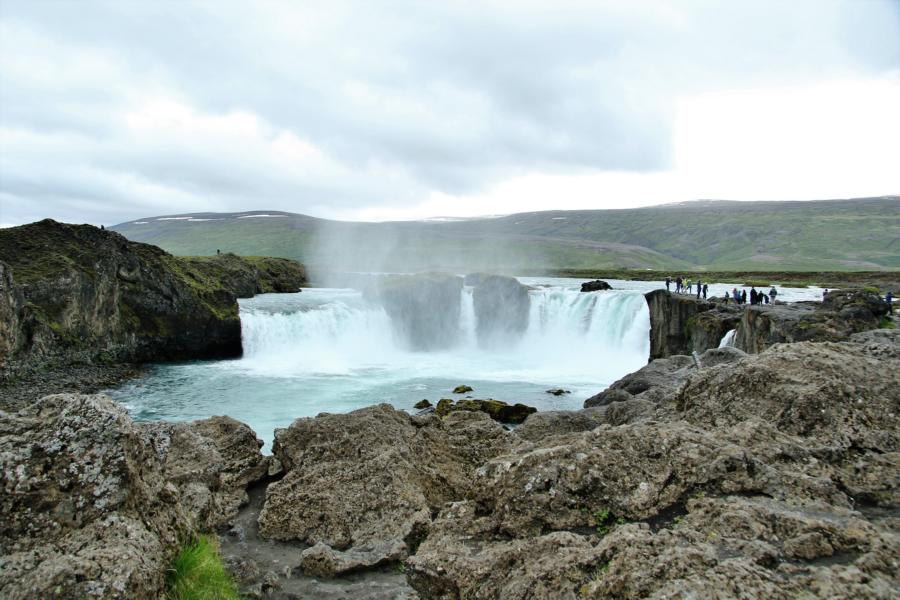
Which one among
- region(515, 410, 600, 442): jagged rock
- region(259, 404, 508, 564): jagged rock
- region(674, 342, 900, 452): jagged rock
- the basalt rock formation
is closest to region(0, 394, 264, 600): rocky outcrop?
region(259, 404, 508, 564): jagged rock

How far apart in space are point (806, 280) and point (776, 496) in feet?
392

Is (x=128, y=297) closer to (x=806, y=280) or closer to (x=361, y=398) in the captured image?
(x=361, y=398)

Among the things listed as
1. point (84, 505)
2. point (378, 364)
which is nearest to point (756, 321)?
Result: point (84, 505)

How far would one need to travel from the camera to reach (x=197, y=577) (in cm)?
495

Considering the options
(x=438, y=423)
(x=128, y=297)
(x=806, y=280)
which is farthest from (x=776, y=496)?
(x=806, y=280)

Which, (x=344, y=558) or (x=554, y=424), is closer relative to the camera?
(x=344, y=558)

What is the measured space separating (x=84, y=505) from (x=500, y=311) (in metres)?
51.1

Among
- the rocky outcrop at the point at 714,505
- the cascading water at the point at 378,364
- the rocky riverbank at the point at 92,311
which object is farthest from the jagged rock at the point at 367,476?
the rocky riverbank at the point at 92,311

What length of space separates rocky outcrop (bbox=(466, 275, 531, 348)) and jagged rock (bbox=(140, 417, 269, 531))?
4357 centimetres

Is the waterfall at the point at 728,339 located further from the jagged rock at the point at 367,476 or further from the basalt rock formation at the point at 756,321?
the jagged rock at the point at 367,476

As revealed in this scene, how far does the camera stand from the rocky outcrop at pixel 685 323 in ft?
106

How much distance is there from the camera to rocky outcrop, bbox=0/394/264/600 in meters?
4.02

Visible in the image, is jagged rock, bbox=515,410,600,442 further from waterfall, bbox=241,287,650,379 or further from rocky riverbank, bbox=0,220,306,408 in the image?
waterfall, bbox=241,287,650,379

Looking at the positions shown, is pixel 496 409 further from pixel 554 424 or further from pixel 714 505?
pixel 714 505
